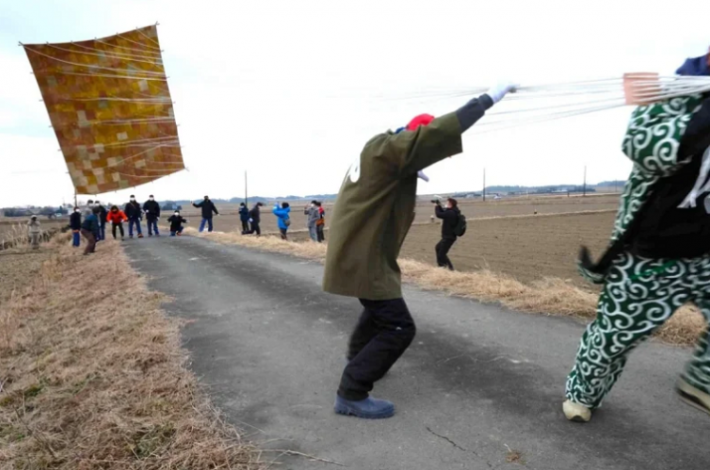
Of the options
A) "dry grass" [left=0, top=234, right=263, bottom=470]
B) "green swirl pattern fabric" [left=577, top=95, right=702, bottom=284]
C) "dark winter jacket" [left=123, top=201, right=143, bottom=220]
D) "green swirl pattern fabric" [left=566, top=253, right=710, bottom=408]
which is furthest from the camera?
"dark winter jacket" [left=123, top=201, right=143, bottom=220]

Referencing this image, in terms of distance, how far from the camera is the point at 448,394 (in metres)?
3.12

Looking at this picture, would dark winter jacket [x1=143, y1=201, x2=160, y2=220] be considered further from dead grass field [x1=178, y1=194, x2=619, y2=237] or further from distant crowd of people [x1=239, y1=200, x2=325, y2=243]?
dead grass field [x1=178, y1=194, x2=619, y2=237]

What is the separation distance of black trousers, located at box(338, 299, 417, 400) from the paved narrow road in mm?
195

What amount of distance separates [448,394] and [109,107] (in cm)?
651

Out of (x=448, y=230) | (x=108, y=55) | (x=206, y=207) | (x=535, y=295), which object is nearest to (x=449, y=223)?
(x=448, y=230)

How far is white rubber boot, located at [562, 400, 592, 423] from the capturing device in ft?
8.54

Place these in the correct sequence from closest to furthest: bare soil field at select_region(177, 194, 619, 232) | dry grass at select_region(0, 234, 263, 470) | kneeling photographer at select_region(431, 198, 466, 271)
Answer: dry grass at select_region(0, 234, 263, 470)
kneeling photographer at select_region(431, 198, 466, 271)
bare soil field at select_region(177, 194, 619, 232)

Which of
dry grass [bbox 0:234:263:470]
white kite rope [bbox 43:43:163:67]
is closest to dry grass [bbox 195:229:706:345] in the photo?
dry grass [bbox 0:234:263:470]

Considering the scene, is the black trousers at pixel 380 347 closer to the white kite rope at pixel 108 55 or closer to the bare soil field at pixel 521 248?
the white kite rope at pixel 108 55

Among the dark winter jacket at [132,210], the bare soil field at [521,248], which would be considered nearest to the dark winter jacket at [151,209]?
the dark winter jacket at [132,210]

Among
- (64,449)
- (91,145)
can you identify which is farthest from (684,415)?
(91,145)

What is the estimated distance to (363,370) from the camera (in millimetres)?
2842

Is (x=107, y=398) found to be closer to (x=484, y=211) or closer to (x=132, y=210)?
(x=132, y=210)

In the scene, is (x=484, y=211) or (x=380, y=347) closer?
(x=380, y=347)
